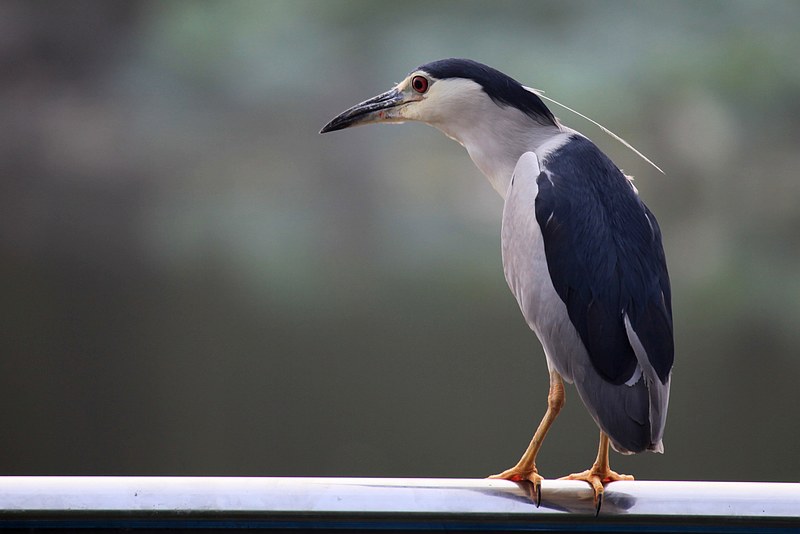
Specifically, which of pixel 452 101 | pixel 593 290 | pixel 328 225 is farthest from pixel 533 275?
pixel 328 225

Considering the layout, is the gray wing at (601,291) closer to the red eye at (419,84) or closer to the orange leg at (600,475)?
the orange leg at (600,475)

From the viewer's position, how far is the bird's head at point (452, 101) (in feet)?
3.91

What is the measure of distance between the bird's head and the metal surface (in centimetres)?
56

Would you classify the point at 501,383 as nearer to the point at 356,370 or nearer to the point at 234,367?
the point at 356,370

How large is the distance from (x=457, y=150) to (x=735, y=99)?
1450mm

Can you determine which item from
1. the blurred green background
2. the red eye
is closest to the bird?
the red eye

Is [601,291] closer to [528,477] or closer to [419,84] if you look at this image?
[528,477]

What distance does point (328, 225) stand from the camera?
4785 mm

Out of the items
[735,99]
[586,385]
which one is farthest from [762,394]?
[586,385]

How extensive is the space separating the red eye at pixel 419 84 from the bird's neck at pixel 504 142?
85 mm

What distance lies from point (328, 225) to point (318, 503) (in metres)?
4.03

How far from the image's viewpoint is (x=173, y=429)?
3.99 metres

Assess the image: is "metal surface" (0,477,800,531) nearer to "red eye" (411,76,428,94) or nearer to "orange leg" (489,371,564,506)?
"orange leg" (489,371,564,506)

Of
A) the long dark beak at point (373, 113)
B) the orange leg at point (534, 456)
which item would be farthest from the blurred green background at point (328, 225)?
the orange leg at point (534, 456)
